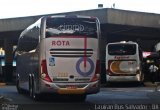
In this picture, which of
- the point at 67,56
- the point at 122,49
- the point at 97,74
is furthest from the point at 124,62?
the point at 67,56

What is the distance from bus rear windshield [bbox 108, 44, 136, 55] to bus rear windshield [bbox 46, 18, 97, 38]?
53.9 ft

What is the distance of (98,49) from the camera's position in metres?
22.0

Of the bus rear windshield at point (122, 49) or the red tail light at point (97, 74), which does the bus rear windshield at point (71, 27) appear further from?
the bus rear windshield at point (122, 49)

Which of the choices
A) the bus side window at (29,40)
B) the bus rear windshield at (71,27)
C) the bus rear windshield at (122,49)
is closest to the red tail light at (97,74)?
the bus rear windshield at (71,27)

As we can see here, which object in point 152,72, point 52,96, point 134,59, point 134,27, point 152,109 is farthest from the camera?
point 134,27

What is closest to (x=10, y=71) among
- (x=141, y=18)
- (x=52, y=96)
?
(x=141, y=18)

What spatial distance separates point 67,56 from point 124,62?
1695 cm

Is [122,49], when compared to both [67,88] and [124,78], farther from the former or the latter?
[67,88]

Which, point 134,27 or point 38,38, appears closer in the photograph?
point 38,38

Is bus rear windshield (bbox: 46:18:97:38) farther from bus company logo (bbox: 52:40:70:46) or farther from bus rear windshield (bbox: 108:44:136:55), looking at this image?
bus rear windshield (bbox: 108:44:136:55)

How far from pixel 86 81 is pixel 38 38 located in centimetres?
248

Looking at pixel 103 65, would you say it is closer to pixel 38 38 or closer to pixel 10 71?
pixel 10 71

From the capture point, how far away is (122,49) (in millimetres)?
38469

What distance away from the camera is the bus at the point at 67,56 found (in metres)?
21.4
